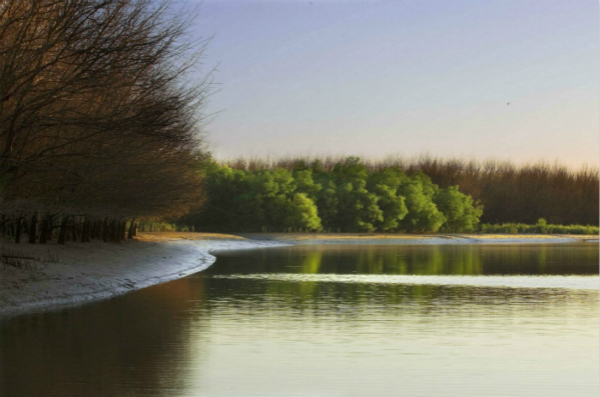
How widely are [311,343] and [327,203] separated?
71.6 metres

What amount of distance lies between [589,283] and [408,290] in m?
6.96

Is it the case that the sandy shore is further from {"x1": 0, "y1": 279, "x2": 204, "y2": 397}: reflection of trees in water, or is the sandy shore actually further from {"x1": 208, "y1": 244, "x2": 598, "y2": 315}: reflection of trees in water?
{"x1": 208, "y1": 244, "x2": 598, "y2": 315}: reflection of trees in water

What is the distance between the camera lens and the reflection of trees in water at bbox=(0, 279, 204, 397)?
33.1ft

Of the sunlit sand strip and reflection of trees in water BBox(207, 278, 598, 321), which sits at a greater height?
the sunlit sand strip

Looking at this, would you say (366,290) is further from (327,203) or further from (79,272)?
(327,203)

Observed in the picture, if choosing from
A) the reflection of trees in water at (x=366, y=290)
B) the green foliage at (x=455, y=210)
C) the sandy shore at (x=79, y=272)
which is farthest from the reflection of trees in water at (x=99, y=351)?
the green foliage at (x=455, y=210)

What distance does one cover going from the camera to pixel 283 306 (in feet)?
63.1

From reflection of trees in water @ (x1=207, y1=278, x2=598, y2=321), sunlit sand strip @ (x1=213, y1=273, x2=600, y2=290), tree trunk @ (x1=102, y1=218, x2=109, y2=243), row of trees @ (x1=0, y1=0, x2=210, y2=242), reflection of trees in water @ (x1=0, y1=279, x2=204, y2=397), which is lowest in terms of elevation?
reflection of trees in water @ (x1=0, y1=279, x2=204, y2=397)

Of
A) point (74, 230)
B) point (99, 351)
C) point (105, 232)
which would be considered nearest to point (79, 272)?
point (99, 351)

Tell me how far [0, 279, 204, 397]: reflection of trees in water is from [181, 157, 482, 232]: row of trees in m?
57.8

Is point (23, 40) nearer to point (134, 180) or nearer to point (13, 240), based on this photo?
point (134, 180)

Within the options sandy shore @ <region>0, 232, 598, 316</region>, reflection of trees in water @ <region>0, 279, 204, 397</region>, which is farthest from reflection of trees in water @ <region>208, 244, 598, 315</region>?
reflection of trees in water @ <region>0, 279, 204, 397</region>

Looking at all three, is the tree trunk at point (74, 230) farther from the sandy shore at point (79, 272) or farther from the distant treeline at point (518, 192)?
the distant treeline at point (518, 192)

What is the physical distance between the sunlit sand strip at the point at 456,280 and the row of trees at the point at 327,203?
4620cm
